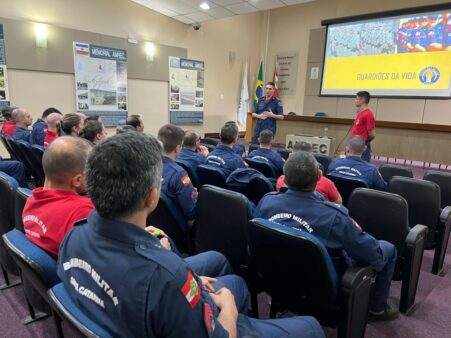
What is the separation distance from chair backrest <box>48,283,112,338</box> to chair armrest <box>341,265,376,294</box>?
96 centimetres

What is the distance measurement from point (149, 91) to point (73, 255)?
286 inches

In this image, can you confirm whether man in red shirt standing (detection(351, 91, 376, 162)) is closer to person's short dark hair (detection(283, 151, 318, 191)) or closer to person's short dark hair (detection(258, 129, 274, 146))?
person's short dark hair (detection(258, 129, 274, 146))

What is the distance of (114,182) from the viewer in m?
0.78

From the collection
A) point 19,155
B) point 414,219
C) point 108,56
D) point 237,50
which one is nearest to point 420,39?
point 237,50

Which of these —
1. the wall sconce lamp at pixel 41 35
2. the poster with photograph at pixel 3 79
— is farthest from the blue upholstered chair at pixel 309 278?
the wall sconce lamp at pixel 41 35

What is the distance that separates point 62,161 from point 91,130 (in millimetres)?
1576

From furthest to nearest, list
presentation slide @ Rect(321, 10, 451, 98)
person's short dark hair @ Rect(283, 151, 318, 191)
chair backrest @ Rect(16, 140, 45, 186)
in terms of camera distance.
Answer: presentation slide @ Rect(321, 10, 451, 98) < chair backrest @ Rect(16, 140, 45, 186) < person's short dark hair @ Rect(283, 151, 318, 191)

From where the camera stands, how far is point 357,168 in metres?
2.62

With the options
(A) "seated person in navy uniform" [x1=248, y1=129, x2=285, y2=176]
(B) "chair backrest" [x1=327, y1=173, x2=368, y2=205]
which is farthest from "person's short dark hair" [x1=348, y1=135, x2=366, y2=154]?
(A) "seated person in navy uniform" [x1=248, y1=129, x2=285, y2=176]

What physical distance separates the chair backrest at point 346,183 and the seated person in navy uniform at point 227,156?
32.6 inches

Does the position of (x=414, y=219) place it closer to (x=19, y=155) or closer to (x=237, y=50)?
(x=19, y=155)

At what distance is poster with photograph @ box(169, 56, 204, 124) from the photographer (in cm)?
804

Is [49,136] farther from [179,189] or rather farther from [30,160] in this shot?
[179,189]

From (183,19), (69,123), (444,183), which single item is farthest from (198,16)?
(444,183)
